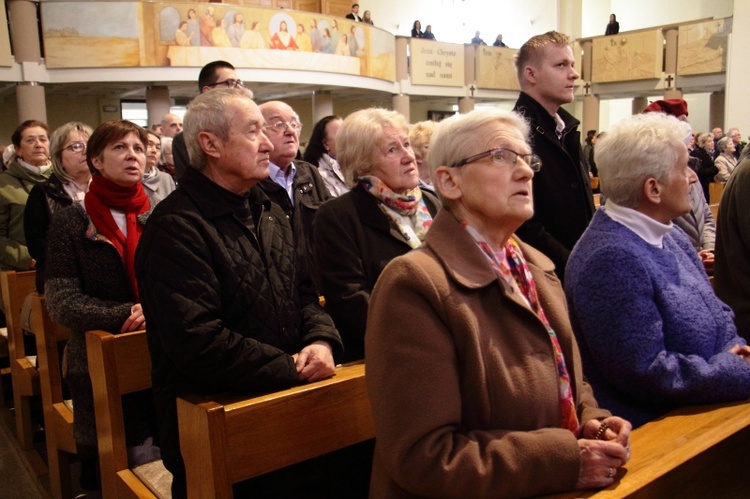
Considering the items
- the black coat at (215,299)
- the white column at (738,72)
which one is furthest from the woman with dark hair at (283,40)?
the black coat at (215,299)

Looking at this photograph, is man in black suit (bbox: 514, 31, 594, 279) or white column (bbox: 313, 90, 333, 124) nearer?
man in black suit (bbox: 514, 31, 594, 279)

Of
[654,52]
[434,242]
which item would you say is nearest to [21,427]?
[434,242]

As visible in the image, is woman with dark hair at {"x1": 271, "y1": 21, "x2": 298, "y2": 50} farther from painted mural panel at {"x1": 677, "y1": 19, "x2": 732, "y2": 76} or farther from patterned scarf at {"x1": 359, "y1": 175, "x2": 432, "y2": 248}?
patterned scarf at {"x1": 359, "y1": 175, "x2": 432, "y2": 248}

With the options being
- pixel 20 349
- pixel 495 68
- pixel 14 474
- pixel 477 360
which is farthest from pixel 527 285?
pixel 495 68

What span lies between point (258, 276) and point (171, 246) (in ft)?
0.94

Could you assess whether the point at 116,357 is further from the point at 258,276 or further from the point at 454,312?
the point at 454,312

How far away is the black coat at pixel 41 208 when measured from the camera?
372 cm

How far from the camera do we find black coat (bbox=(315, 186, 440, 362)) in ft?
7.99

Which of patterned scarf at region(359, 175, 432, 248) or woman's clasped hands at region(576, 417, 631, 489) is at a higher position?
patterned scarf at region(359, 175, 432, 248)

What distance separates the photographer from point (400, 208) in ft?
8.53

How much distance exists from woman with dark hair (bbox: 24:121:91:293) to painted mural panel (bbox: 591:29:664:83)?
18.1 m

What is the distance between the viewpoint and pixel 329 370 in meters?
2.09

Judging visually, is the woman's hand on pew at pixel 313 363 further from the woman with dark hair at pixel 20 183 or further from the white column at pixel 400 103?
the white column at pixel 400 103

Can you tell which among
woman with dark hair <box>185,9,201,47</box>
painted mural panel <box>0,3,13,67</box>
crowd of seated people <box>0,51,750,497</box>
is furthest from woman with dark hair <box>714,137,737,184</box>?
painted mural panel <box>0,3,13,67</box>
